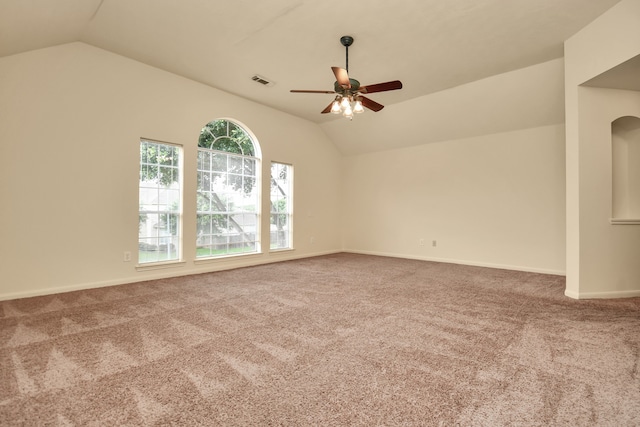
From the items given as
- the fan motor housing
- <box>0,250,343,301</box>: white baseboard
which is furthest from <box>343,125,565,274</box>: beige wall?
the fan motor housing

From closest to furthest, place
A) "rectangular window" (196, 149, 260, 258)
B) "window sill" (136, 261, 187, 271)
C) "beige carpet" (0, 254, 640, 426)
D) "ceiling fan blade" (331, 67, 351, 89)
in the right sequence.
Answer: "beige carpet" (0, 254, 640, 426) → "ceiling fan blade" (331, 67, 351, 89) → "window sill" (136, 261, 187, 271) → "rectangular window" (196, 149, 260, 258)

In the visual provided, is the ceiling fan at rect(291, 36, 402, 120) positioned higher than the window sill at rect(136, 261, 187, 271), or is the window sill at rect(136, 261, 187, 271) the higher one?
the ceiling fan at rect(291, 36, 402, 120)

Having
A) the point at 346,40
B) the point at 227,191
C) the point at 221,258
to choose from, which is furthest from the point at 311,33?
the point at 221,258

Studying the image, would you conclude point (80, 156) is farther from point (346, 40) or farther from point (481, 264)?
point (481, 264)

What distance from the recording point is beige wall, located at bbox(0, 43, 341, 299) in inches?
132

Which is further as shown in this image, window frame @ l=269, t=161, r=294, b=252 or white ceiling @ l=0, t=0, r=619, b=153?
window frame @ l=269, t=161, r=294, b=252

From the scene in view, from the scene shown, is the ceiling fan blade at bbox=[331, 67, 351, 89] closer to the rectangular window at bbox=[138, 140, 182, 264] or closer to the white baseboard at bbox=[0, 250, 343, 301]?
the rectangular window at bbox=[138, 140, 182, 264]

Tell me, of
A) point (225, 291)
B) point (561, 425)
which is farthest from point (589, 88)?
point (225, 291)

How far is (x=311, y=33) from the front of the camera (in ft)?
A: 11.4

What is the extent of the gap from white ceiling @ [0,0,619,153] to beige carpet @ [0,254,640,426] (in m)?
2.89

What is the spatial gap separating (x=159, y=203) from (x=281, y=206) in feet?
8.15

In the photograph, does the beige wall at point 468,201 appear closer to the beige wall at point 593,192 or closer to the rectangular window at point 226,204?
the beige wall at point 593,192

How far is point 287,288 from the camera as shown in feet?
13.1

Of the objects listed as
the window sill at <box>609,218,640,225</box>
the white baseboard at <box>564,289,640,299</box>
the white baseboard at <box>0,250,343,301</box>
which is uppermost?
the window sill at <box>609,218,640,225</box>
